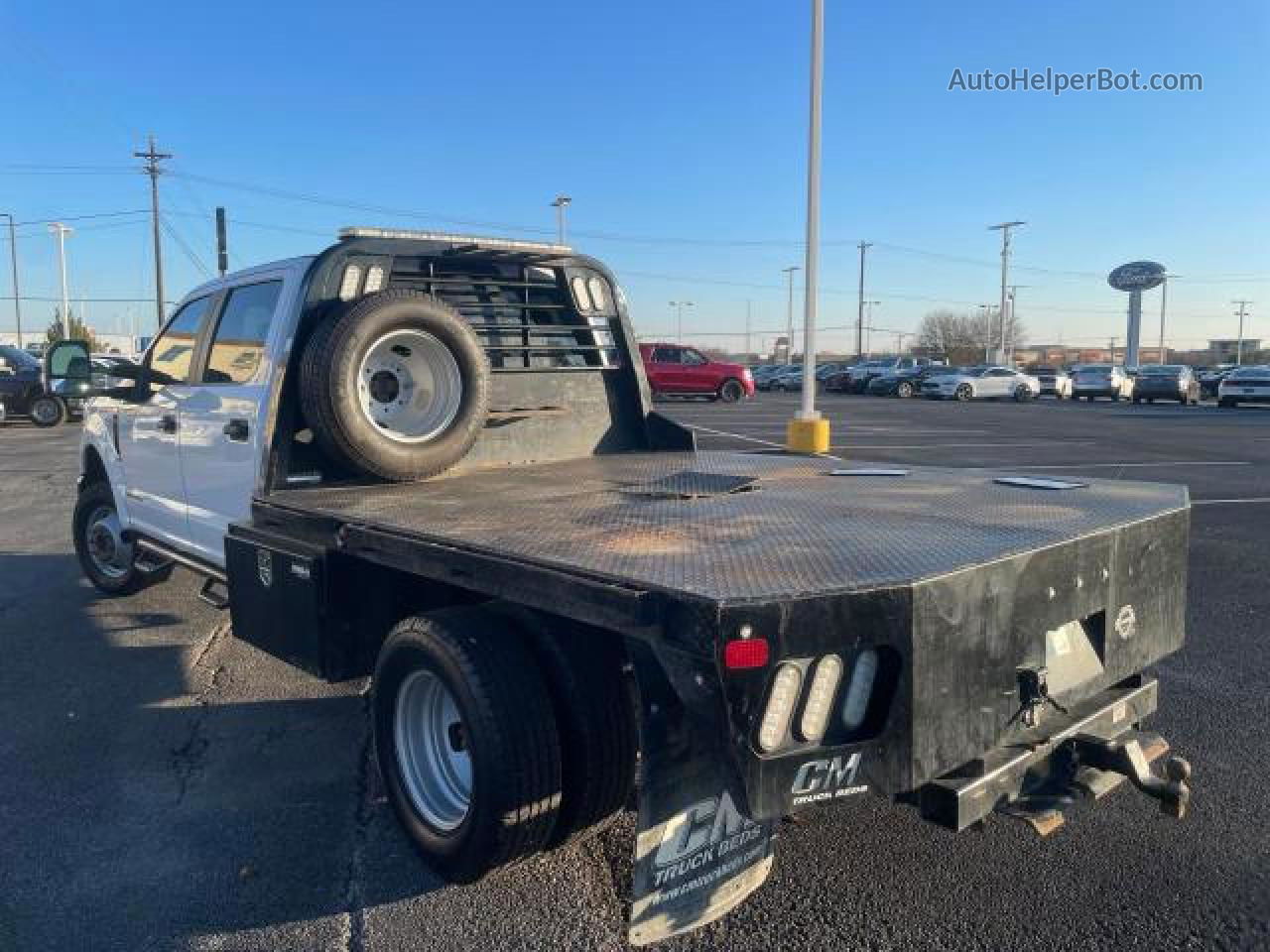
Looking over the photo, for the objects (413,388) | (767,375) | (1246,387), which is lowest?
(1246,387)

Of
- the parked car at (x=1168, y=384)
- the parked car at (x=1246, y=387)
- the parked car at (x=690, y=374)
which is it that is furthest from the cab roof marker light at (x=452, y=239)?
the parked car at (x=1168, y=384)

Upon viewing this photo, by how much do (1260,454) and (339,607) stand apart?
17.0m

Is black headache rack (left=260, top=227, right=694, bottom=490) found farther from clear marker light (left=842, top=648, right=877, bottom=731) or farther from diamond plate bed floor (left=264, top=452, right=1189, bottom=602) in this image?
clear marker light (left=842, top=648, right=877, bottom=731)

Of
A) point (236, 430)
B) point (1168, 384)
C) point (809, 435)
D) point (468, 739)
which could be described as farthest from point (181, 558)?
point (1168, 384)

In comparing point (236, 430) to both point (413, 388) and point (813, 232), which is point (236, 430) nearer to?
point (413, 388)

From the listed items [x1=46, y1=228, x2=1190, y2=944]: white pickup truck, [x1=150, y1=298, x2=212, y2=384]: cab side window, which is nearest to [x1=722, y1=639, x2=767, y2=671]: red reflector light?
[x1=46, y1=228, x2=1190, y2=944]: white pickup truck

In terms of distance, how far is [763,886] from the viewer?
2.97 m

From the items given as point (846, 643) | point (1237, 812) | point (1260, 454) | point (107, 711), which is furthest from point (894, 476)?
point (1260, 454)

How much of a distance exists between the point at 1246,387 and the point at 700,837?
35.9 metres

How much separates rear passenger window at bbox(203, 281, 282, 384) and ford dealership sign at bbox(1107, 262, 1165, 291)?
6803cm

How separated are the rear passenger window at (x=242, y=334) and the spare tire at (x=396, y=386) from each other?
22.7 inches

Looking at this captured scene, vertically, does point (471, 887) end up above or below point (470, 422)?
below

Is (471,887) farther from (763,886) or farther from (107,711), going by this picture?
(107,711)

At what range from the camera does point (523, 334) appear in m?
5.16
